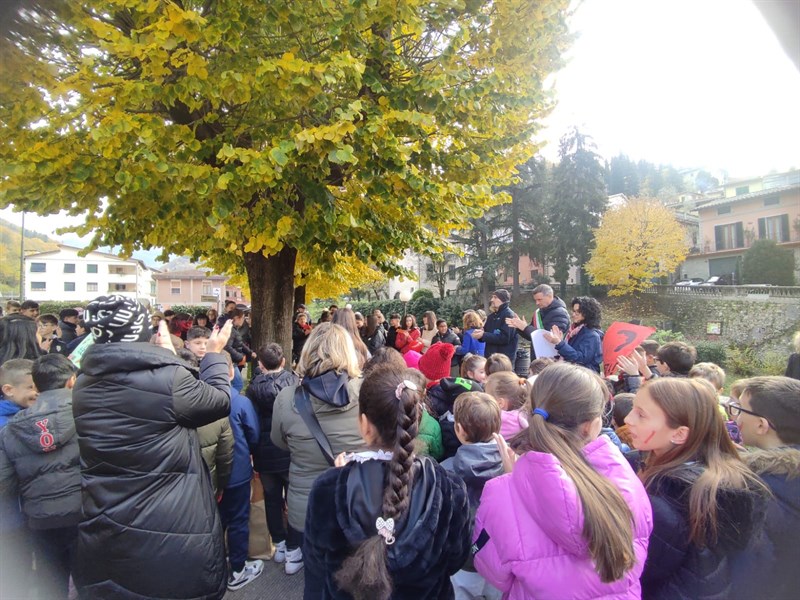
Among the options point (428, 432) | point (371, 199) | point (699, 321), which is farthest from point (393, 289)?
point (428, 432)

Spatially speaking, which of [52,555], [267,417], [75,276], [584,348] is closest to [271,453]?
[267,417]

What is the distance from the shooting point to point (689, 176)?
74688 millimetres

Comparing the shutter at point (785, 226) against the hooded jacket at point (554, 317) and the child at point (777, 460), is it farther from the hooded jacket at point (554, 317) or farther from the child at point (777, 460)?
the hooded jacket at point (554, 317)

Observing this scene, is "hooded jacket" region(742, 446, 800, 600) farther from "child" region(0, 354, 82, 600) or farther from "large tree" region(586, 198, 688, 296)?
"large tree" region(586, 198, 688, 296)

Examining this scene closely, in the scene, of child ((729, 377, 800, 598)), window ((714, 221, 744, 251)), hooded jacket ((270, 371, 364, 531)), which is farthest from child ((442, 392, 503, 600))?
window ((714, 221, 744, 251))

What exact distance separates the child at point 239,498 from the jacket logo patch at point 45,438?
1112 millimetres

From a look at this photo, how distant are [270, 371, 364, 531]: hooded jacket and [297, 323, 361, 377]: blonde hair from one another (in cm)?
5

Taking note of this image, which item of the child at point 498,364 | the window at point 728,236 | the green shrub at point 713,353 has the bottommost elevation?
the green shrub at point 713,353

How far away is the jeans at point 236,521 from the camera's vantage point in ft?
11.6

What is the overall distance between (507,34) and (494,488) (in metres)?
5.44

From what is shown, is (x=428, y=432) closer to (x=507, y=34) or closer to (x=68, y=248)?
(x=507, y=34)

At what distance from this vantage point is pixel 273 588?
3.50 m

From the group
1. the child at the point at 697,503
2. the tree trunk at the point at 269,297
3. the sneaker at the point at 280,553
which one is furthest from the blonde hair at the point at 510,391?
the tree trunk at the point at 269,297

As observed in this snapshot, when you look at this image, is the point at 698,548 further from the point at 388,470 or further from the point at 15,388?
the point at 15,388
